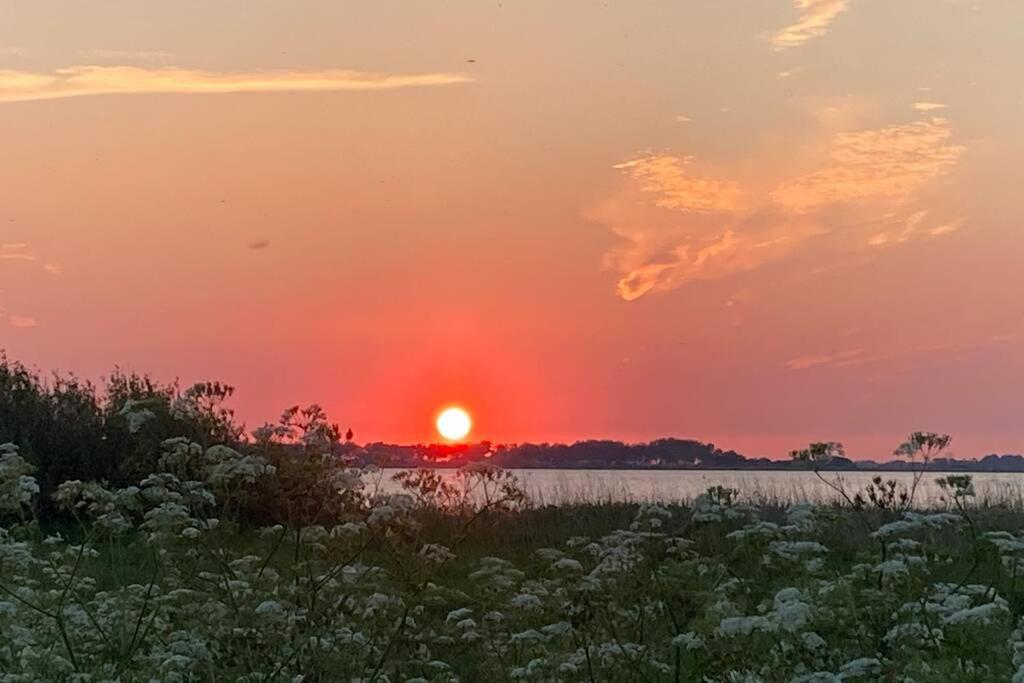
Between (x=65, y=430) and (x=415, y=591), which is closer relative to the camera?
(x=415, y=591)

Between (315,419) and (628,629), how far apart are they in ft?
7.56

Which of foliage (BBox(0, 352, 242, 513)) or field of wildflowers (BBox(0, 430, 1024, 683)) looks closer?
field of wildflowers (BBox(0, 430, 1024, 683))

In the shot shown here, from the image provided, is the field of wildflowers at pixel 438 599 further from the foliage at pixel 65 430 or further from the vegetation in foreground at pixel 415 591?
the foliage at pixel 65 430

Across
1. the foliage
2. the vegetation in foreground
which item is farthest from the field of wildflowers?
the foliage

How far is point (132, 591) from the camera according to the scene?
6.88 meters

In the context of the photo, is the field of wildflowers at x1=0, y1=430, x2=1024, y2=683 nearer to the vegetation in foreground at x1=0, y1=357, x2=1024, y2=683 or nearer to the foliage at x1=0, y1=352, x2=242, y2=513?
the vegetation in foreground at x1=0, y1=357, x2=1024, y2=683

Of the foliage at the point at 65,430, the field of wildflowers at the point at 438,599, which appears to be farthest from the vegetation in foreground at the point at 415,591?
the foliage at the point at 65,430

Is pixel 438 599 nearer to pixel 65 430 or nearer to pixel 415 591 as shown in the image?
pixel 415 591

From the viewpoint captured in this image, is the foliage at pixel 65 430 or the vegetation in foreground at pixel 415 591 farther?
the foliage at pixel 65 430

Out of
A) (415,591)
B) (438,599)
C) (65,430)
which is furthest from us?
(65,430)

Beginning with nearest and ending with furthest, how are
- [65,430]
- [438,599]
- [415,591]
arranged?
1. [415,591]
2. [438,599]
3. [65,430]

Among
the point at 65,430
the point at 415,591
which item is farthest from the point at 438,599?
the point at 65,430

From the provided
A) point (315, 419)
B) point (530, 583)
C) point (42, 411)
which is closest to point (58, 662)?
point (315, 419)

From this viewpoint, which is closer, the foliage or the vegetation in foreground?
the vegetation in foreground
